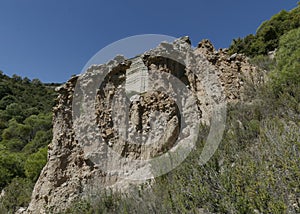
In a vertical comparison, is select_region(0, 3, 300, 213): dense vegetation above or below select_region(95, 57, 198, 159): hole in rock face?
below

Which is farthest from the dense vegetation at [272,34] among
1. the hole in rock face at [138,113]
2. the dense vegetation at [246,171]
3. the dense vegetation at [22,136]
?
the dense vegetation at [22,136]

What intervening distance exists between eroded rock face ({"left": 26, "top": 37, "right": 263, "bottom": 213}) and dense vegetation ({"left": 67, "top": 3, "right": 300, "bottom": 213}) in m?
0.78

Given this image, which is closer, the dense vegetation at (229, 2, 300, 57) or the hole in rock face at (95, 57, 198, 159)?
the hole in rock face at (95, 57, 198, 159)

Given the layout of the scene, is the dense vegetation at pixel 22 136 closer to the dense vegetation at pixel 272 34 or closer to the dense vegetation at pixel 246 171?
the dense vegetation at pixel 246 171

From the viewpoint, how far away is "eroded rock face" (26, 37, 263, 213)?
6.02 m

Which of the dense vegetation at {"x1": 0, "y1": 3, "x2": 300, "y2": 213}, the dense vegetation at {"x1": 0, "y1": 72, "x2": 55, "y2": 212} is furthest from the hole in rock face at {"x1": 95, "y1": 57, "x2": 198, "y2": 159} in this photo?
the dense vegetation at {"x1": 0, "y1": 72, "x2": 55, "y2": 212}

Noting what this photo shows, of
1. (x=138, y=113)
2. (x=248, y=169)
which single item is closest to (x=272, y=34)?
(x=138, y=113)

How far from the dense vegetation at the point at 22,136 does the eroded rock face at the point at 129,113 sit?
3075mm

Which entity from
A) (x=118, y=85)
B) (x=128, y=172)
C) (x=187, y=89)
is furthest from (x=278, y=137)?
(x=118, y=85)

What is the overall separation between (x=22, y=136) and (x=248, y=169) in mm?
32256

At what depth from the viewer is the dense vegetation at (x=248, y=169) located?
2400 mm

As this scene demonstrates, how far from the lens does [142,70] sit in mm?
6836

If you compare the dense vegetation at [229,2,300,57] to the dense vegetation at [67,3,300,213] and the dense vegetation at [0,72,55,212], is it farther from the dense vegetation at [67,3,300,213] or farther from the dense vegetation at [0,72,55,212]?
the dense vegetation at [0,72,55,212]

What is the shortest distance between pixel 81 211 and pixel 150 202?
1.91 m
